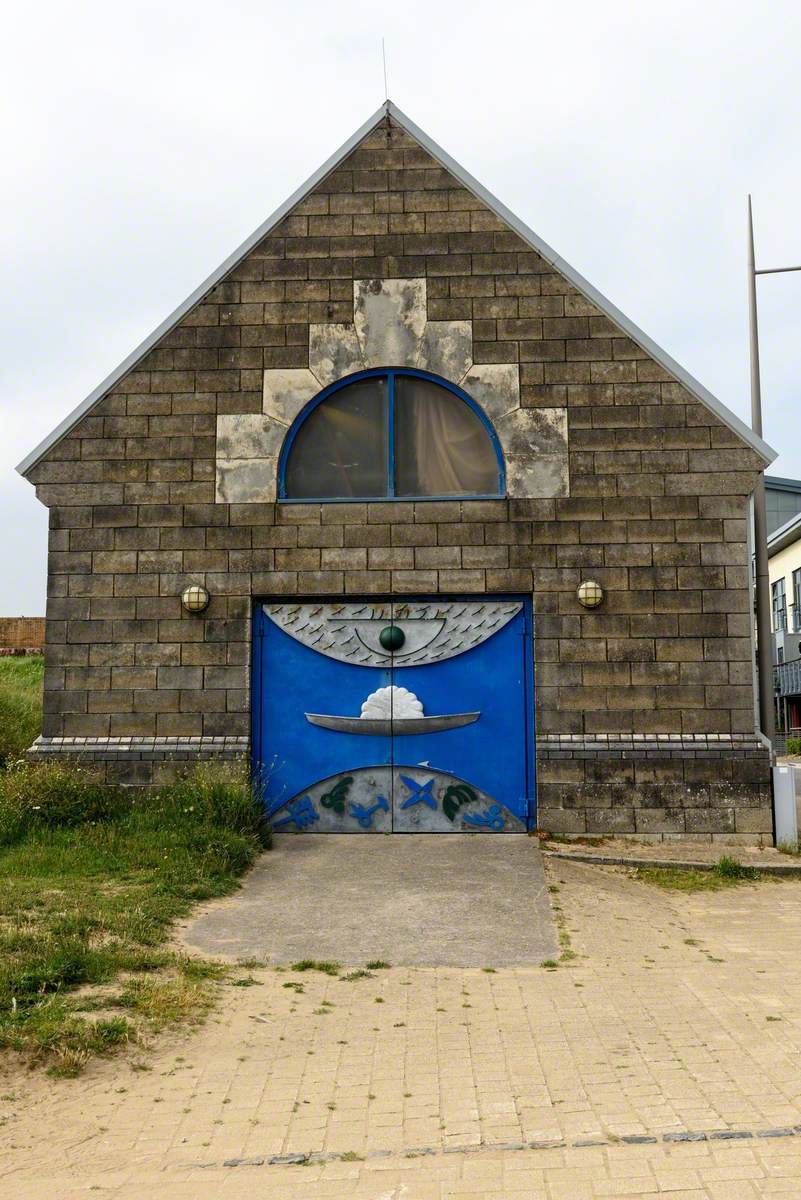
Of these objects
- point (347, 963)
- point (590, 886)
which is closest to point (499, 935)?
point (347, 963)

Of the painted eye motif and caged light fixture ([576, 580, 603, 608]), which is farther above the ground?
caged light fixture ([576, 580, 603, 608])

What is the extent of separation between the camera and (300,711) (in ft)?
40.7

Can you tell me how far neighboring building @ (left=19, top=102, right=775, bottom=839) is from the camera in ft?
39.4

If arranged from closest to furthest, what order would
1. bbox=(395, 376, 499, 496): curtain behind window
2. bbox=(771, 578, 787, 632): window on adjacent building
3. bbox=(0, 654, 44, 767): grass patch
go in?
bbox=(395, 376, 499, 496): curtain behind window < bbox=(0, 654, 44, 767): grass patch < bbox=(771, 578, 787, 632): window on adjacent building

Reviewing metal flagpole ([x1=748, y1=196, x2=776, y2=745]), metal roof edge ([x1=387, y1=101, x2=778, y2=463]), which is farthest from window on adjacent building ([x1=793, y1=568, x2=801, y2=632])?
metal roof edge ([x1=387, y1=101, x2=778, y2=463])

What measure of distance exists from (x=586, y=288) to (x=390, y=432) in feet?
9.10

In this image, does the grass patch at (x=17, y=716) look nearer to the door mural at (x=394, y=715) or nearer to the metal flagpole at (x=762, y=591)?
the door mural at (x=394, y=715)

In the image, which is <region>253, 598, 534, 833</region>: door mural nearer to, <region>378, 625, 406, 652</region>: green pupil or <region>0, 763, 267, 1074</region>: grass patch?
<region>378, 625, 406, 652</region>: green pupil

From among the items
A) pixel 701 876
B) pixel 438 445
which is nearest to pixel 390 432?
pixel 438 445

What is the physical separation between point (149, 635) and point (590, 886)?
5.61 meters

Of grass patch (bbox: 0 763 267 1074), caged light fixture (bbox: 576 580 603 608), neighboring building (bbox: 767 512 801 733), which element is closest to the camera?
grass patch (bbox: 0 763 267 1074)

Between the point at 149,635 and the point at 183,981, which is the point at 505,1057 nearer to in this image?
the point at 183,981

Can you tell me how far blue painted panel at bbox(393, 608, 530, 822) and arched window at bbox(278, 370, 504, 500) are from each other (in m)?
1.84

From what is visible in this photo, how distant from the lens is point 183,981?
273 inches
